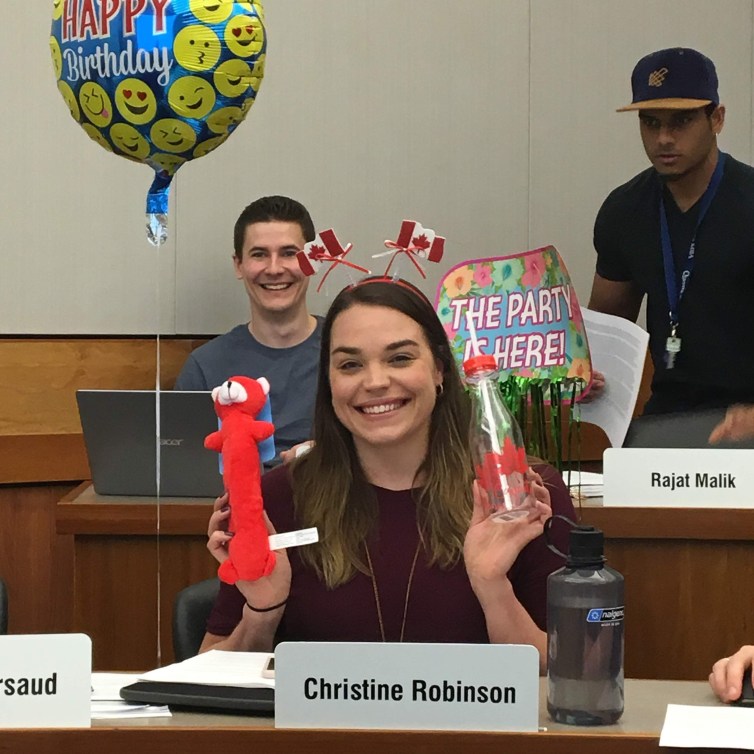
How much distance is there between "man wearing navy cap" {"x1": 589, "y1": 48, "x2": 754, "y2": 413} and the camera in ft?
10.0

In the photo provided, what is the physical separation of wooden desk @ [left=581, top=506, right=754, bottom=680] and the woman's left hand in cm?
77

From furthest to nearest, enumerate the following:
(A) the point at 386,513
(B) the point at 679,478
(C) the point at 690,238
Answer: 1. (C) the point at 690,238
2. (B) the point at 679,478
3. (A) the point at 386,513

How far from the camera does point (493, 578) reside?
5.82 ft

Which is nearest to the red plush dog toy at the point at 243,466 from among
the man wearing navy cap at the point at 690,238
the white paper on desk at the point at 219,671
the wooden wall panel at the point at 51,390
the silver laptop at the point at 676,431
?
the white paper on desk at the point at 219,671

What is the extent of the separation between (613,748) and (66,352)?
107 inches

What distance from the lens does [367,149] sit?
13.5 feet

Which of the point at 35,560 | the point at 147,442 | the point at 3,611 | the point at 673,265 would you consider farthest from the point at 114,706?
the point at 35,560

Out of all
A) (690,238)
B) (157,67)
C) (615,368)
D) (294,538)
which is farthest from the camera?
(690,238)

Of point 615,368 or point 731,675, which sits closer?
point 731,675

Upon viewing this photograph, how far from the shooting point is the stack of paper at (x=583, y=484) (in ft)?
8.87

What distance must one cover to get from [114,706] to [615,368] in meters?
1.41

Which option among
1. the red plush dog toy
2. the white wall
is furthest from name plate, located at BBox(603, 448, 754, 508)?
the white wall

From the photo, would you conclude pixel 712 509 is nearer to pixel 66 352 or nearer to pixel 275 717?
pixel 275 717

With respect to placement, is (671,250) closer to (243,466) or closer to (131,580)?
(131,580)
